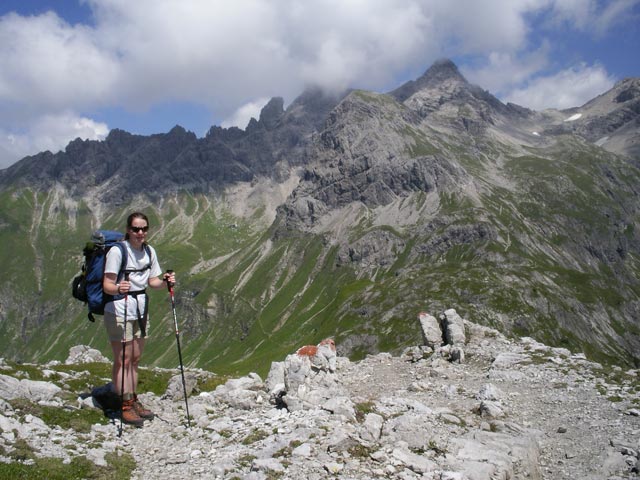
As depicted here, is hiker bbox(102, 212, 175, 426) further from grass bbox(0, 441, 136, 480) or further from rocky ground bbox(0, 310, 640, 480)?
grass bbox(0, 441, 136, 480)

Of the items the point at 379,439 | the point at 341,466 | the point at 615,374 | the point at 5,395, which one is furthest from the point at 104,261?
the point at 615,374

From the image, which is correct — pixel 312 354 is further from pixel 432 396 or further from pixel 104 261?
pixel 104 261

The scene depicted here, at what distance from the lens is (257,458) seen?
13789 mm

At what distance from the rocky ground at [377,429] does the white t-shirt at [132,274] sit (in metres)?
4.35

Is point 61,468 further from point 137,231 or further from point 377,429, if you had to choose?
point 377,429

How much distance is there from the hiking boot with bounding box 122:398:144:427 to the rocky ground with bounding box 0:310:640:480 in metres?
0.27

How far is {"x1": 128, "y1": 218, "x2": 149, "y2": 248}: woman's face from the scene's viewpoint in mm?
15766

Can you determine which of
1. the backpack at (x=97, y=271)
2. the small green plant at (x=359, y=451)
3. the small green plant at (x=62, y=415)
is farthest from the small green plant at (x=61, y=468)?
the small green plant at (x=359, y=451)

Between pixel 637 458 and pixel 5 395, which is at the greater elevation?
pixel 5 395

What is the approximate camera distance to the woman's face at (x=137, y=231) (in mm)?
15766

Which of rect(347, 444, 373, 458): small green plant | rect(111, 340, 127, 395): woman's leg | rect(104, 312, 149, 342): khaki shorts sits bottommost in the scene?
rect(347, 444, 373, 458): small green plant

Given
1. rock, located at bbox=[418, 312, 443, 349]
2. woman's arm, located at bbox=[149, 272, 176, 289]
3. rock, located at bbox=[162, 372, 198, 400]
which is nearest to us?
woman's arm, located at bbox=[149, 272, 176, 289]

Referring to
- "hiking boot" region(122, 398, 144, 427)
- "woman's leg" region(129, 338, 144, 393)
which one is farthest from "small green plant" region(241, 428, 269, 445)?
"woman's leg" region(129, 338, 144, 393)

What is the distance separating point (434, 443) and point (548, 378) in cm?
1338
